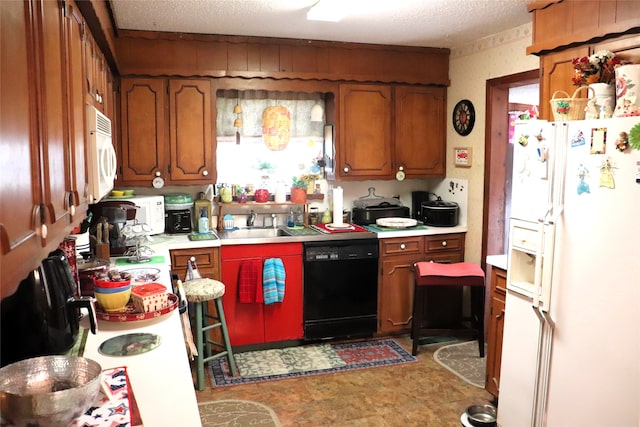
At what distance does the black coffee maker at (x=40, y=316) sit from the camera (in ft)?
5.09

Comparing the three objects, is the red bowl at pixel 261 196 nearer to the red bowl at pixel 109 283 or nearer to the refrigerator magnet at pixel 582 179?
the red bowl at pixel 109 283

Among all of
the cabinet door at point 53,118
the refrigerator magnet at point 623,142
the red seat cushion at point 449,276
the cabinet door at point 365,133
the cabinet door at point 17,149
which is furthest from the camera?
the cabinet door at point 365,133

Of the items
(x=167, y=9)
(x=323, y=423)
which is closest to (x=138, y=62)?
(x=167, y=9)

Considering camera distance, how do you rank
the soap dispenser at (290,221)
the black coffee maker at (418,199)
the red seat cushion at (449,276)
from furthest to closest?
1. the black coffee maker at (418,199)
2. the soap dispenser at (290,221)
3. the red seat cushion at (449,276)

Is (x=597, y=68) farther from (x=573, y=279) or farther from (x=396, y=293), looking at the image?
(x=396, y=293)

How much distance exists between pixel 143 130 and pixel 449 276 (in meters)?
2.50

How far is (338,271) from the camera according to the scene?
4.18m

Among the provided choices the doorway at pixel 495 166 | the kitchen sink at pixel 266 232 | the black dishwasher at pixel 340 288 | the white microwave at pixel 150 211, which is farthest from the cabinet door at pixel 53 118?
the doorway at pixel 495 166

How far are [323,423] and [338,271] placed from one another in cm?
135

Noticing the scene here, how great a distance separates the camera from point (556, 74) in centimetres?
290

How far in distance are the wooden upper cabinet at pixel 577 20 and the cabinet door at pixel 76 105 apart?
7.66 ft

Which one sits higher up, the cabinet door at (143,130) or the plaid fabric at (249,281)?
the cabinet door at (143,130)

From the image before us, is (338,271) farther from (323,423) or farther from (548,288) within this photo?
(548,288)

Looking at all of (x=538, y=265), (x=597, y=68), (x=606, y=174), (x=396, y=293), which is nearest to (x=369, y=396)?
(x=396, y=293)
